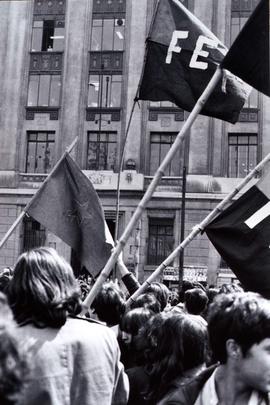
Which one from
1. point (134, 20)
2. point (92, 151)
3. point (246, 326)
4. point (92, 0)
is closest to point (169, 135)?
point (92, 151)

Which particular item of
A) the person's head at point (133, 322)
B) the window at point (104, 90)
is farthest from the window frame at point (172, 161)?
the person's head at point (133, 322)

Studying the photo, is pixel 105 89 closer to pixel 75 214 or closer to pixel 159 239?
pixel 159 239

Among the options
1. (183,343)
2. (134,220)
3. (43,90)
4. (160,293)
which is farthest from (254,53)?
(43,90)

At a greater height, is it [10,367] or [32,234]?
[10,367]

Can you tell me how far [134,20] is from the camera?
90.8 ft

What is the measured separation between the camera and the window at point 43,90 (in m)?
27.8

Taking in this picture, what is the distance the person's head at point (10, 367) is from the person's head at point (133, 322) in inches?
99.6

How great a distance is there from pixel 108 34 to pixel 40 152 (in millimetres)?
6362

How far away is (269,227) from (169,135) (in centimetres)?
2174

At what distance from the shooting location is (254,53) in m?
5.07

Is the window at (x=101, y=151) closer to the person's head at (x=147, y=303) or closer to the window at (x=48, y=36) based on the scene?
the window at (x=48, y=36)

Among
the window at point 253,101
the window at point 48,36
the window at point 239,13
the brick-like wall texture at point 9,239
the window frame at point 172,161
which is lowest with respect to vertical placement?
the brick-like wall texture at point 9,239

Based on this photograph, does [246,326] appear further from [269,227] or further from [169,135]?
[169,135]

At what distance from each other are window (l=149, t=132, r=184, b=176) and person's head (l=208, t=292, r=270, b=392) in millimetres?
24351
